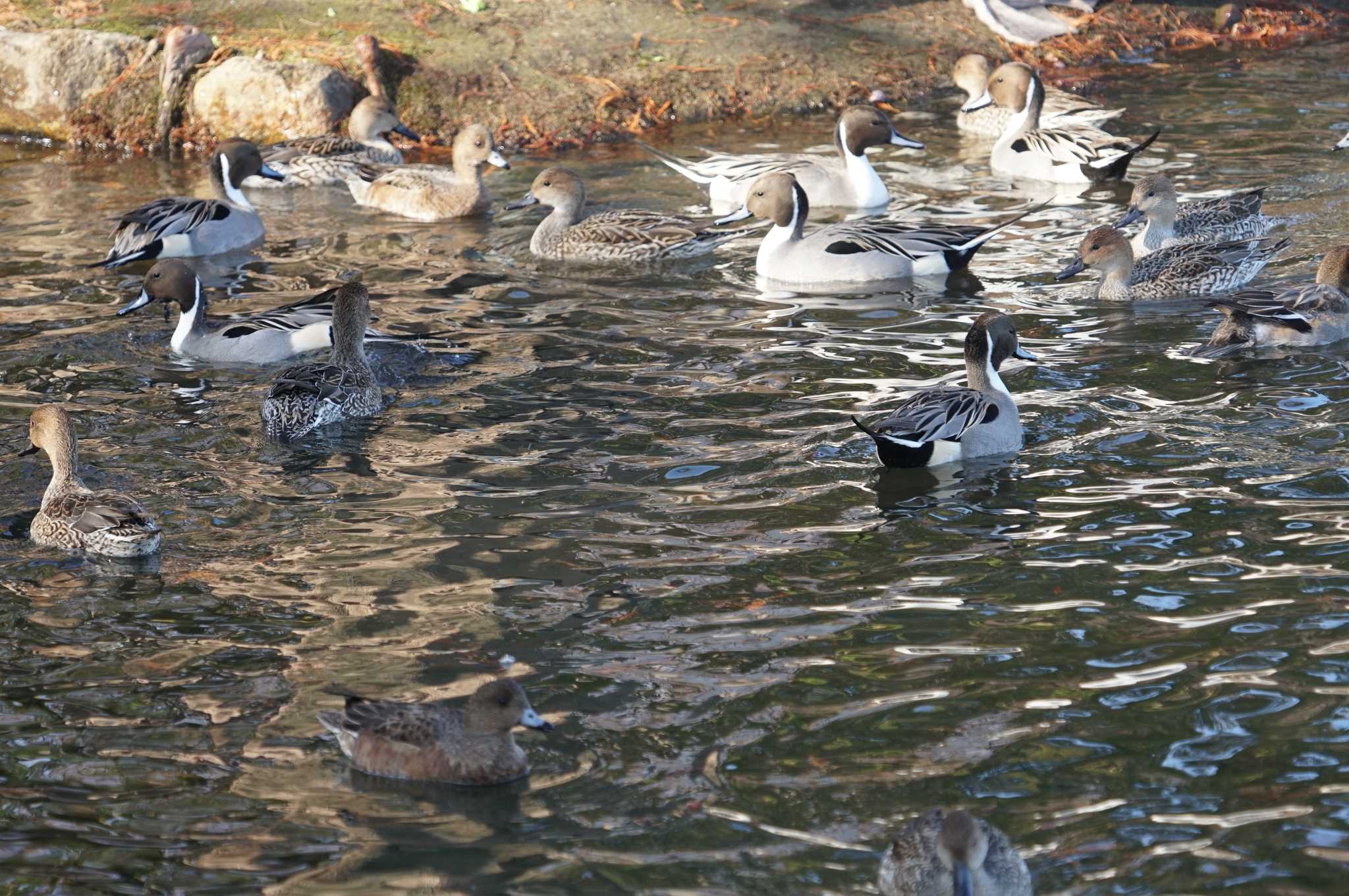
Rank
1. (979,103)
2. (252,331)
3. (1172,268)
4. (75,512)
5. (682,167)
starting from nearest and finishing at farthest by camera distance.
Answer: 1. (75,512)
2. (252,331)
3. (1172,268)
4. (682,167)
5. (979,103)

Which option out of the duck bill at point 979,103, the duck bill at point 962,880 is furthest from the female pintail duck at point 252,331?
the duck bill at point 979,103

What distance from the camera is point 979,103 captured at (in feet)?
52.7

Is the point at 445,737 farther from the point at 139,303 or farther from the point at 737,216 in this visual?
the point at 737,216

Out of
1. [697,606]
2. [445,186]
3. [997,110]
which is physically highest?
[997,110]

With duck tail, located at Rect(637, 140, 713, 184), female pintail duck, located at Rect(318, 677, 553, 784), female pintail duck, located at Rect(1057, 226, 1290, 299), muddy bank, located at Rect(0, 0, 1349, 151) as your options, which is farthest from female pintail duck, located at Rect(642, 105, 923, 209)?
female pintail duck, located at Rect(318, 677, 553, 784)

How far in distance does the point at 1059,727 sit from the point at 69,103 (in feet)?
47.7

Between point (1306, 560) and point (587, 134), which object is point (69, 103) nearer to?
point (587, 134)

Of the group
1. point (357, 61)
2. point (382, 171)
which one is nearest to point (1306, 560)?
point (382, 171)

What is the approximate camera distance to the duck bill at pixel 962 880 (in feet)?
14.7

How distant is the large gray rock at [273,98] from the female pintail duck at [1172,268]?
853cm

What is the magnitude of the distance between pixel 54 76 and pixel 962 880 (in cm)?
1554

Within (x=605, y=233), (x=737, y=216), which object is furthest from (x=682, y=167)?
(x=605, y=233)

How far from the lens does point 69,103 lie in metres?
17.0

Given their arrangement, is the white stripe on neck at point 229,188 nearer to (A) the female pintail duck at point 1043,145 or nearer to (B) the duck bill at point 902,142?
(B) the duck bill at point 902,142
